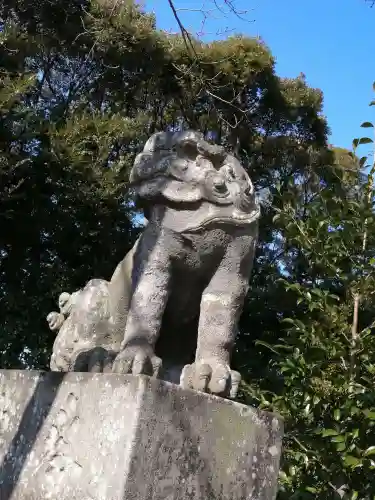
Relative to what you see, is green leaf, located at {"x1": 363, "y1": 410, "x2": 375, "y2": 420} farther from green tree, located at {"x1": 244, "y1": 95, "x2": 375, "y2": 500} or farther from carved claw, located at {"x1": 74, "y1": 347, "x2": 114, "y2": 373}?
carved claw, located at {"x1": 74, "y1": 347, "x2": 114, "y2": 373}

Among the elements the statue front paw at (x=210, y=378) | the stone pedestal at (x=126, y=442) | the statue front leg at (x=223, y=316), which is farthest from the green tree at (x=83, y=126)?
the stone pedestal at (x=126, y=442)

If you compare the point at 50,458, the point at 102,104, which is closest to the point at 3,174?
the point at 102,104

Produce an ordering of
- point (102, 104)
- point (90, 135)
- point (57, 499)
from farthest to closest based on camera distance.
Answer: point (102, 104) < point (90, 135) < point (57, 499)

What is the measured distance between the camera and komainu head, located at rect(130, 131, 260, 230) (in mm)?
2404

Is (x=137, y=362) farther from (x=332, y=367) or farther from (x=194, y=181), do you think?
(x=332, y=367)

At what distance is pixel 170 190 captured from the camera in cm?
242

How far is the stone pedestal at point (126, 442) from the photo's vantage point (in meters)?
1.95

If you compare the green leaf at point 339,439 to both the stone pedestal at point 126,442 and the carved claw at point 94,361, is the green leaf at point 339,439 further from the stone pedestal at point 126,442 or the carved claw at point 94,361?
the carved claw at point 94,361

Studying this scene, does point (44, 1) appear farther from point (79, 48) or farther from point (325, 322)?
point (325, 322)

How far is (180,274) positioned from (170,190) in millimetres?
316

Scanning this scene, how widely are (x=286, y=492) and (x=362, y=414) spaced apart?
2.27 ft

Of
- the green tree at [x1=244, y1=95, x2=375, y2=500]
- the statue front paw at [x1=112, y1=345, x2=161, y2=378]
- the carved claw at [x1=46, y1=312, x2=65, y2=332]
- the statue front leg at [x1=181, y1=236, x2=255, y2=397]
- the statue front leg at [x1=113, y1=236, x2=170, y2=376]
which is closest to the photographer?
the statue front paw at [x1=112, y1=345, x2=161, y2=378]

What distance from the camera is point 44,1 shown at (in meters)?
9.33

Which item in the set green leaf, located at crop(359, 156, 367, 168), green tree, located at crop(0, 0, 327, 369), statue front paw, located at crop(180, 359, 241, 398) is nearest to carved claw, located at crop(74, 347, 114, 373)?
statue front paw, located at crop(180, 359, 241, 398)
